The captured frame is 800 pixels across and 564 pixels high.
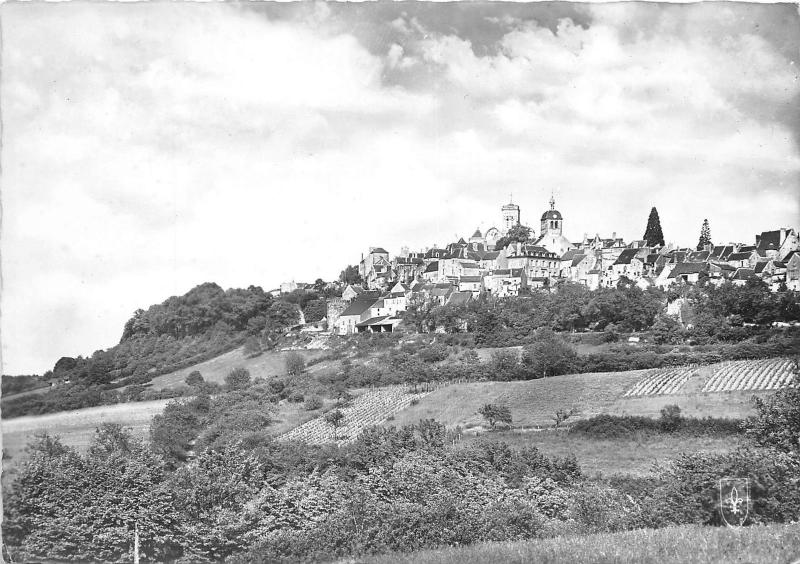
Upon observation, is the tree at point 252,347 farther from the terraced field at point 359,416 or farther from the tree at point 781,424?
the tree at point 781,424

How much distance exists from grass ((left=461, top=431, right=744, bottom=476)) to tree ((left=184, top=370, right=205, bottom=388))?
5.98 metres

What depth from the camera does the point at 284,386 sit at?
1558 centimetres

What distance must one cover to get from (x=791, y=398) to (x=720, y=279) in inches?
612

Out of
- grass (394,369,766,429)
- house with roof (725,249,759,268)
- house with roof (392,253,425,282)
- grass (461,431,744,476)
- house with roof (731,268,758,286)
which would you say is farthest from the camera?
house with roof (392,253,425,282)

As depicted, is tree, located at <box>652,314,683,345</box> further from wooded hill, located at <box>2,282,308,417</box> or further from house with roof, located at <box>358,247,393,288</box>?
house with roof, located at <box>358,247,393,288</box>

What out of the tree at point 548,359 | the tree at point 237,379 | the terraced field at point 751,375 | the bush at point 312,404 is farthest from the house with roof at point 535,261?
the tree at point 237,379

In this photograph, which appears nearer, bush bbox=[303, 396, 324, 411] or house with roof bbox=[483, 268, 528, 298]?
bush bbox=[303, 396, 324, 411]

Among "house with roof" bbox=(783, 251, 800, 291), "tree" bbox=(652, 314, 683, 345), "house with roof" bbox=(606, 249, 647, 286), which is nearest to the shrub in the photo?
"tree" bbox=(652, 314, 683, 345)

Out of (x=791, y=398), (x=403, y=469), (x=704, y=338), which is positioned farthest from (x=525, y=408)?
(x=704, y=338)

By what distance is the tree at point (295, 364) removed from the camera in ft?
54.7

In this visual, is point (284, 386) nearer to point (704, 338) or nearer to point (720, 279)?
point (704, 338)

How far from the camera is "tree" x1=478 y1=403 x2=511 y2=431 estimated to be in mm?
Answer: 13484

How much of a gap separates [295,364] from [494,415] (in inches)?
222

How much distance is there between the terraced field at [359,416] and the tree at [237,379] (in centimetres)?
190
